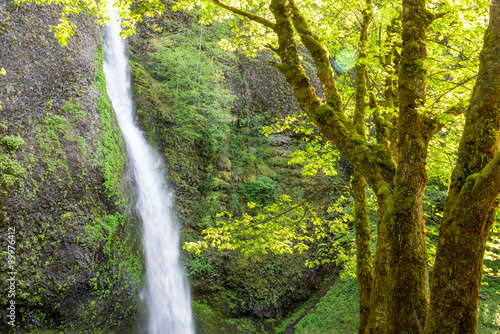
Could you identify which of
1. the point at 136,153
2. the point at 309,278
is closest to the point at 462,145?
the point at 136,153

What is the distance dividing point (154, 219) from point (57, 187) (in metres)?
3.46

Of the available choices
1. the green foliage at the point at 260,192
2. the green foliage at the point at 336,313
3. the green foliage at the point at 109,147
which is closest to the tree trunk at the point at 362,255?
the green foliage at the point at 109,147

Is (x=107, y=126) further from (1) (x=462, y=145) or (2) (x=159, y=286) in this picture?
(1) (x=462, y=145)

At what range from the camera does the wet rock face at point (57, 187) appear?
603 centimetres

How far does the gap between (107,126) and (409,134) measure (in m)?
7.95

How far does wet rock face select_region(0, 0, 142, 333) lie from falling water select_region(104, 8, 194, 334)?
0.87 m

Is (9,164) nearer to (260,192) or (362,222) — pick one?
(362,222)

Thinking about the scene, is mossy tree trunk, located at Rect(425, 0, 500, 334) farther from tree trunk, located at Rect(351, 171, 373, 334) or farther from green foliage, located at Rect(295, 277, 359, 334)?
green foliage, located at Rect(295, 277, 359, 334)

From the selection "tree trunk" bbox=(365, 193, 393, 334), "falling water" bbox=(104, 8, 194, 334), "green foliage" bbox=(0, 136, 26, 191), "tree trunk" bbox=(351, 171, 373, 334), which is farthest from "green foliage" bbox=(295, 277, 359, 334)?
"green foliage" bbox=(0, 136, 26, 191)

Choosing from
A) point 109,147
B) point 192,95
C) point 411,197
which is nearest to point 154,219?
point 109,147

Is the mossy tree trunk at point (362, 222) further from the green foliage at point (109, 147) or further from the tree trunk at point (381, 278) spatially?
the green foliage at point (109, 147)

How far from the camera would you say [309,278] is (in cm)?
1159

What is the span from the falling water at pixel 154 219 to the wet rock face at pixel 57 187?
0.87m

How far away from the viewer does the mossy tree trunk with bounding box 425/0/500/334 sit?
1844 mm
